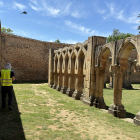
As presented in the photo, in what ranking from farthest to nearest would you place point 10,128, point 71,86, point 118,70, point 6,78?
point 71,86 → point 118,70 → point 6,78 → point 10,128

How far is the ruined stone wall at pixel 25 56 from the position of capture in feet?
60.0

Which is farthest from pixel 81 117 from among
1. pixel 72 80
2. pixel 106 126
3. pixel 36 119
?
pixel 72 80

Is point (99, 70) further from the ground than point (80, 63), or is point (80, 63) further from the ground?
point (80, 63)

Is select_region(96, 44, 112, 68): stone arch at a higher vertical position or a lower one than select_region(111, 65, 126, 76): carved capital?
higher

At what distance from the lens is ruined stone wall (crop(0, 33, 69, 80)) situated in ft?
60.0

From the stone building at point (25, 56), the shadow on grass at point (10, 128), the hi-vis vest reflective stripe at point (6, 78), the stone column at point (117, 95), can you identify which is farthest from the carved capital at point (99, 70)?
the stone building at point (25, 56)

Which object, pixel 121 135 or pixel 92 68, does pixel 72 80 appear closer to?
pixel 92 68

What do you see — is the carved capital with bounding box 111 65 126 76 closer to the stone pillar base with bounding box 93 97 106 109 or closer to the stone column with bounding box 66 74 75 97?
the stone pillar base with bounding box 93 97 106 109

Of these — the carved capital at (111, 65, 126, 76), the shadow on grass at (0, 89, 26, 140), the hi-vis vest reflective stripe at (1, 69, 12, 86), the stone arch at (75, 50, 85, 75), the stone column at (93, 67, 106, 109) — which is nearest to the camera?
the shadow on grass at (0, 89, 26, 140)

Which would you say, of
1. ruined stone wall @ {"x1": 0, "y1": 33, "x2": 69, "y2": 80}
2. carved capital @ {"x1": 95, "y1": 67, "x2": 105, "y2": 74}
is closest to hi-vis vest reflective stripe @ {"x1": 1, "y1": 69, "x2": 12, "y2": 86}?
carved capital @ {"x1": 95, "y1": 67, "x2": 105, "y2": 74}

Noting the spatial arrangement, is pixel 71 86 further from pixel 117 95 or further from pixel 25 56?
pixel 25 56

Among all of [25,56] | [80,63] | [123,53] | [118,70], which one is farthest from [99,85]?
[25,56]

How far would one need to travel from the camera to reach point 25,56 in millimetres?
19812

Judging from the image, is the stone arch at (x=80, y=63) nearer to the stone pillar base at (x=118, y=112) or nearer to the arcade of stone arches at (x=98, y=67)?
the arcade of stone arches at (x=98, y=67)
